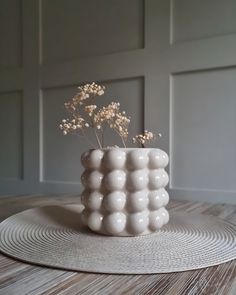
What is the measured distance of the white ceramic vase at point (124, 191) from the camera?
2.80ft

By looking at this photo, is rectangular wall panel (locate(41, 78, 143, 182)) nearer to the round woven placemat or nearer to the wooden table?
the round woven placemat

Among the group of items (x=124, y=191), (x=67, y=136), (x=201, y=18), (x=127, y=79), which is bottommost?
(x=124, y=191)

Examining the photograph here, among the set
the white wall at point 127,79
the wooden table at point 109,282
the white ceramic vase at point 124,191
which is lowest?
the wooden table at point 109,282

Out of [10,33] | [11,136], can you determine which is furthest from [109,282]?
[10,33]

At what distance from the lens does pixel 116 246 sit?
782 millimetres

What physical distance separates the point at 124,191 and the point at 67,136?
132cm

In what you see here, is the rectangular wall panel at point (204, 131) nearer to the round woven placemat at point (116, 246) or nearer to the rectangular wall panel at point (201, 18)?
the rectangular wall panel at point (201, 18)

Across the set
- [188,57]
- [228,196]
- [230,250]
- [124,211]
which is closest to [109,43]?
[188,57]

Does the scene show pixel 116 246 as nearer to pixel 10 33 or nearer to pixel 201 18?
pixel 201 18

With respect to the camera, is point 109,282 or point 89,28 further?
point 89,28

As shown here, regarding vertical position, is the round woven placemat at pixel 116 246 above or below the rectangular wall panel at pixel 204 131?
below

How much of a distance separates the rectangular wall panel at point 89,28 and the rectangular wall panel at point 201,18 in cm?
23

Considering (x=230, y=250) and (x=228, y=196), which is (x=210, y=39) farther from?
(x=230, y=250)

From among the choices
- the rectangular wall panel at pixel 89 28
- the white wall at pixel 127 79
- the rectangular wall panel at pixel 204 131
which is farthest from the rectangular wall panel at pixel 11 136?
the rectangular wall panel at pixel 204 131
